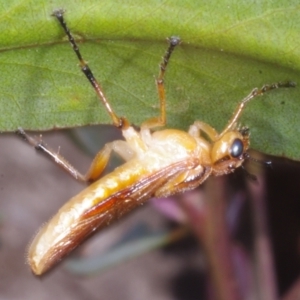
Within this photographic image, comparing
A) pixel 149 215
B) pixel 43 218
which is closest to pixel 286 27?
A: pixel 149 215

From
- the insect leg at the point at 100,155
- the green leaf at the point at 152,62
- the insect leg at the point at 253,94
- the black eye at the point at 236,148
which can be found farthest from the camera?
the insect leg at the point at 100,155

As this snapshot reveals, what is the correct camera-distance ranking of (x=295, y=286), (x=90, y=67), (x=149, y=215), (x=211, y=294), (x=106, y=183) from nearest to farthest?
1. (x=90, y=67)
2. (x=106, y=183)
3. (x=295, y=286)
4. (x=211, y=294)
5. (x=149, y=215)

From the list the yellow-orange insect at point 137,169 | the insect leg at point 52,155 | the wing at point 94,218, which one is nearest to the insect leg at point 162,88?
the yellow-orange insect at point 137,169

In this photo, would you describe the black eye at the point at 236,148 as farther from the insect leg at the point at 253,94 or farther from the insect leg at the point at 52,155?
the insect leg at the point at 52,155

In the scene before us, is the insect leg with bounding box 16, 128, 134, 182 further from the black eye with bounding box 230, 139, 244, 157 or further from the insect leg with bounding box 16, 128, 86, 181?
the black eye with bounding box 230, 139, 244, 157

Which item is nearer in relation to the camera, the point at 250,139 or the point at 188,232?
the point at 250,139

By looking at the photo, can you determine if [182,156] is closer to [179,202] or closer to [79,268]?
[179,202]

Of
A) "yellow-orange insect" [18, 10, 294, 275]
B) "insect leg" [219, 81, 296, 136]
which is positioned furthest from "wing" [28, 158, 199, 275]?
"insect leg" [219, 81, 296, 136]

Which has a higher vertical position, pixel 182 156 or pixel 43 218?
pixel 43 218
